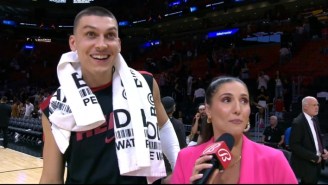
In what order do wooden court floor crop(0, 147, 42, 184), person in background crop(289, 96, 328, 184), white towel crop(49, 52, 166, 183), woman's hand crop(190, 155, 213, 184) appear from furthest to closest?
wooden court floor crop(0, 147, 42, 184)
person in background crop(289, 96, 328, 184)
white towel crop(49, 52, 166, 183)
woman's hand crop(190, 155, 213, 184)

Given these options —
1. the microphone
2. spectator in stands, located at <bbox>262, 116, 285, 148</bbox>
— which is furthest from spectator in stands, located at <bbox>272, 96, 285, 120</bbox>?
the microphone

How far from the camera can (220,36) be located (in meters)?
20.2

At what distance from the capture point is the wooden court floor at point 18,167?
20.5 feet

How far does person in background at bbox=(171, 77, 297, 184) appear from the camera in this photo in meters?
1.47

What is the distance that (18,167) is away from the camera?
24.8ft

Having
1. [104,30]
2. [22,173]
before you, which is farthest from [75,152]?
[22,173]

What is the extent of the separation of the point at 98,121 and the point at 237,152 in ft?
1.80

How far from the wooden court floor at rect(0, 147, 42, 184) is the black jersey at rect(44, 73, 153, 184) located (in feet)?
13.7

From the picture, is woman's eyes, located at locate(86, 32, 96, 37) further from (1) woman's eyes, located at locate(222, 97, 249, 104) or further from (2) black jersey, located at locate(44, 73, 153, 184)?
(1) woman's eyes, located at locate(222, 97, 249, 104)

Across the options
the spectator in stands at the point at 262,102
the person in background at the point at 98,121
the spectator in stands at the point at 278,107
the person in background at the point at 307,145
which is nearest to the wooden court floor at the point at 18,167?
the person in background at the point at 307,145

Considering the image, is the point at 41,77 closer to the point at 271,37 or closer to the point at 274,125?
the point at 271,37

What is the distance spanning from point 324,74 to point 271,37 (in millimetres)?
5012

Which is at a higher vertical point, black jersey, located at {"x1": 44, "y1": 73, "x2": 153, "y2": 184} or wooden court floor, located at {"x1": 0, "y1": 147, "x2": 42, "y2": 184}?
black jersey, located at {"x1": 44, "y1": 73, "x2": 153, "y2": 184}

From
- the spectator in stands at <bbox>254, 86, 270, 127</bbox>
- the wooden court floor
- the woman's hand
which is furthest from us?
the spectator in stands at <bbox>254, 86, 270, 127</bbox>
